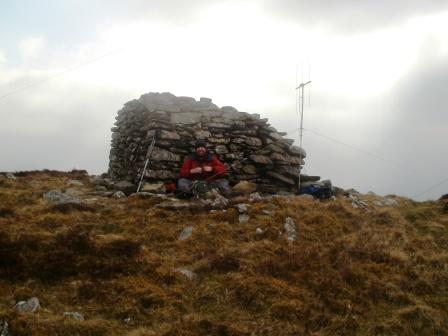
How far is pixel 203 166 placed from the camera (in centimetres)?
1641

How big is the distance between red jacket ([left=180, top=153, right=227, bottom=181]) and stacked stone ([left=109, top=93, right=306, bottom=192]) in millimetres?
1066

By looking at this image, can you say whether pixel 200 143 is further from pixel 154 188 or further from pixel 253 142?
pixel 253 142

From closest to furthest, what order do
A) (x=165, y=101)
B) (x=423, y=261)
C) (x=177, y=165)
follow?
(x=423, y=261)
(x=177, y=165)
(x=165, y=101)

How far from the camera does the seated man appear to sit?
53.4 ft

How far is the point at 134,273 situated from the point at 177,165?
26.5 ft

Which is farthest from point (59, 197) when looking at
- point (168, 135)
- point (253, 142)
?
point (253, 142)

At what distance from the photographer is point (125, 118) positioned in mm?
21312

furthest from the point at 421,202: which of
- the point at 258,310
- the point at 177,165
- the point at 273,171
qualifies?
the point at 258,310

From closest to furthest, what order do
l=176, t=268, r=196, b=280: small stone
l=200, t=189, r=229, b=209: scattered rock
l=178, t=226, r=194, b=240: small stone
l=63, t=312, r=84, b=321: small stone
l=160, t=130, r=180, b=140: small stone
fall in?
l=63, t=312, r=84, b=321: small stone → l=176, t=268, r=196, b=280: small stone → l=178, t=226, r=194, b=240: small stone → l=200, t=189, r=229, b=209: scattered rock → l=160, t=130, r=180, b=140: small stone

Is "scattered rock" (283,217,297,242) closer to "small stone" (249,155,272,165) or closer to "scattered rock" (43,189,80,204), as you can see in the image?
"small stone" (249,155,272,165)

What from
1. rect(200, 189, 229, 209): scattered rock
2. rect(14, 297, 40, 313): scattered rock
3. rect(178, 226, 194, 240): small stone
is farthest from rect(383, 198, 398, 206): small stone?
rect(14, 297, 40, 313): scattered rock

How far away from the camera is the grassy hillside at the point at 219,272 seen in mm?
8234

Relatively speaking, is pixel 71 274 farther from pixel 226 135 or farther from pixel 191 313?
pixel 226 135

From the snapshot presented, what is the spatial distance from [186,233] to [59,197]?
5723 mm
